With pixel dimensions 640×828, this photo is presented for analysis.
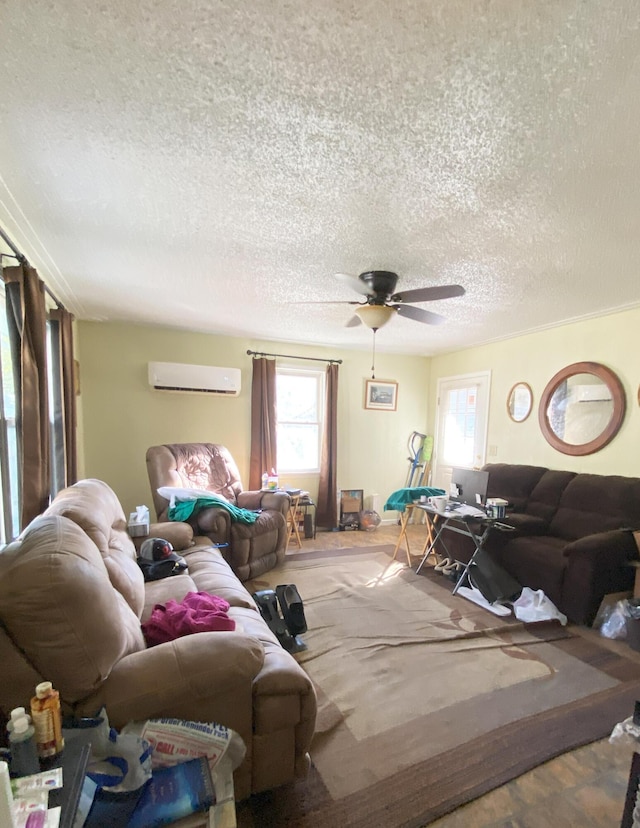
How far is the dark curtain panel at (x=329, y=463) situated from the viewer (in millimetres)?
5055

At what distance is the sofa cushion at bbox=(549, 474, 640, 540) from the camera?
117 inches

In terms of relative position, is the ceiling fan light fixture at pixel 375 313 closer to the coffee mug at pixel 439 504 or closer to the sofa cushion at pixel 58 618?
the coffee mug at pixel 439 504

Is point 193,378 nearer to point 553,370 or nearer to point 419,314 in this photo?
point 419,314

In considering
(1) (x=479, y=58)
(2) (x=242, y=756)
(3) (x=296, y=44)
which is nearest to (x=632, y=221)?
(1) (x=479, y=58)

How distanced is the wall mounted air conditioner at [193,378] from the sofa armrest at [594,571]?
Answer: 12.0 feet

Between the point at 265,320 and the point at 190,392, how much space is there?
1.30m

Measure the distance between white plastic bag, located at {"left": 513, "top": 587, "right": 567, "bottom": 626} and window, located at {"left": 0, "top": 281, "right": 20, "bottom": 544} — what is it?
3401 mm

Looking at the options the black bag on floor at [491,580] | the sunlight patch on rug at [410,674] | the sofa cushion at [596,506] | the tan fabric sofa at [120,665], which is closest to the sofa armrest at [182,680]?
the tan fabric sofa at [120,665]

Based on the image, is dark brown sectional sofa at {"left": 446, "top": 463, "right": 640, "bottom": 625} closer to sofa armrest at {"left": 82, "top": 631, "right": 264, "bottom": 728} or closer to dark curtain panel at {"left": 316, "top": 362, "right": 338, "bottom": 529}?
dark curtain panel at {"left": 316, "top": 362, "right": 338, "bottom": 529}

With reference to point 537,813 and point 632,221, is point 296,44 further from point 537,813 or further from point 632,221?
point 537,813

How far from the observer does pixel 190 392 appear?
4434 mm

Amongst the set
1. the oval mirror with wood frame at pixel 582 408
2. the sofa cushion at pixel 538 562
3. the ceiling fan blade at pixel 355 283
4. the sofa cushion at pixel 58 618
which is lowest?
the sofa cushion at pixel 538 562

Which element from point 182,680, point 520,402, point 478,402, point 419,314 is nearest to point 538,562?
point 520,402

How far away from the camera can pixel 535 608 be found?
110 inches
